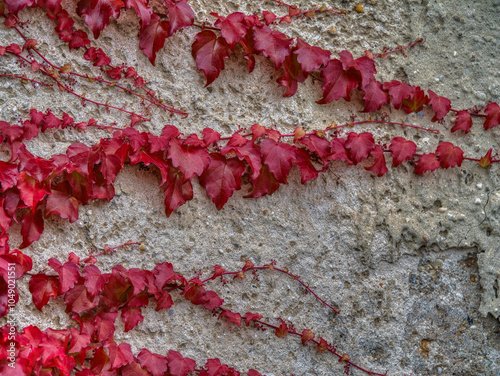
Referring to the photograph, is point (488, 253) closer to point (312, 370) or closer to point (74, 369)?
point (312, 370)

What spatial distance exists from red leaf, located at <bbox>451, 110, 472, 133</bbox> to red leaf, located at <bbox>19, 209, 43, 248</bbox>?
1475 millimetres

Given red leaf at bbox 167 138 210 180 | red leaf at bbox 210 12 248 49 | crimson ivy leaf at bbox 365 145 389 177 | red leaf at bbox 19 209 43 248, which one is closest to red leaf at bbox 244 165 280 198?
red leaf at bbox 167 138 210 180

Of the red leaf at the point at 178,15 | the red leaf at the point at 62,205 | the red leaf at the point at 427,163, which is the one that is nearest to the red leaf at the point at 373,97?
the red leaf at the point at 427,163

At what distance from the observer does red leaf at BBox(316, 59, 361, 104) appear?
1604 mm

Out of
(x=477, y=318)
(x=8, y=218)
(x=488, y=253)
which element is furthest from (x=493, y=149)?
(x=8, y=218)

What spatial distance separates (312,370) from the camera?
161 centimetres

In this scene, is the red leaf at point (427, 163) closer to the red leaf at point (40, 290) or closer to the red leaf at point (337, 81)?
the red leaf at point (337, 81)

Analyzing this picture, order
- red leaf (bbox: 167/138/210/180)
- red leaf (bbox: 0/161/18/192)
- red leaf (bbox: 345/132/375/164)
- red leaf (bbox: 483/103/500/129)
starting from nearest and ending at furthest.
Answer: red leaf (bbox: 0/161/18/192), red leaf (bbox: 167/138/210/180), red leaf (bbox: 345/132/375/164), red leaf (bbox: 483/103/500/129)

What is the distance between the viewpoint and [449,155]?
5.36 feet

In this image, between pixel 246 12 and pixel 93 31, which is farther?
pixel 246 12

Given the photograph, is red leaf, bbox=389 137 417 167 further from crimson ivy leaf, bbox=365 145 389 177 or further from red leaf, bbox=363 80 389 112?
red leaf, bbox=363 80 389 112

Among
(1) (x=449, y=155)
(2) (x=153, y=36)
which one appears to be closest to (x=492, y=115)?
(1) (x=449, y=155)

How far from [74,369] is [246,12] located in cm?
133

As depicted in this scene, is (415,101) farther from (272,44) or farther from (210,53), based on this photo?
(210,53)
